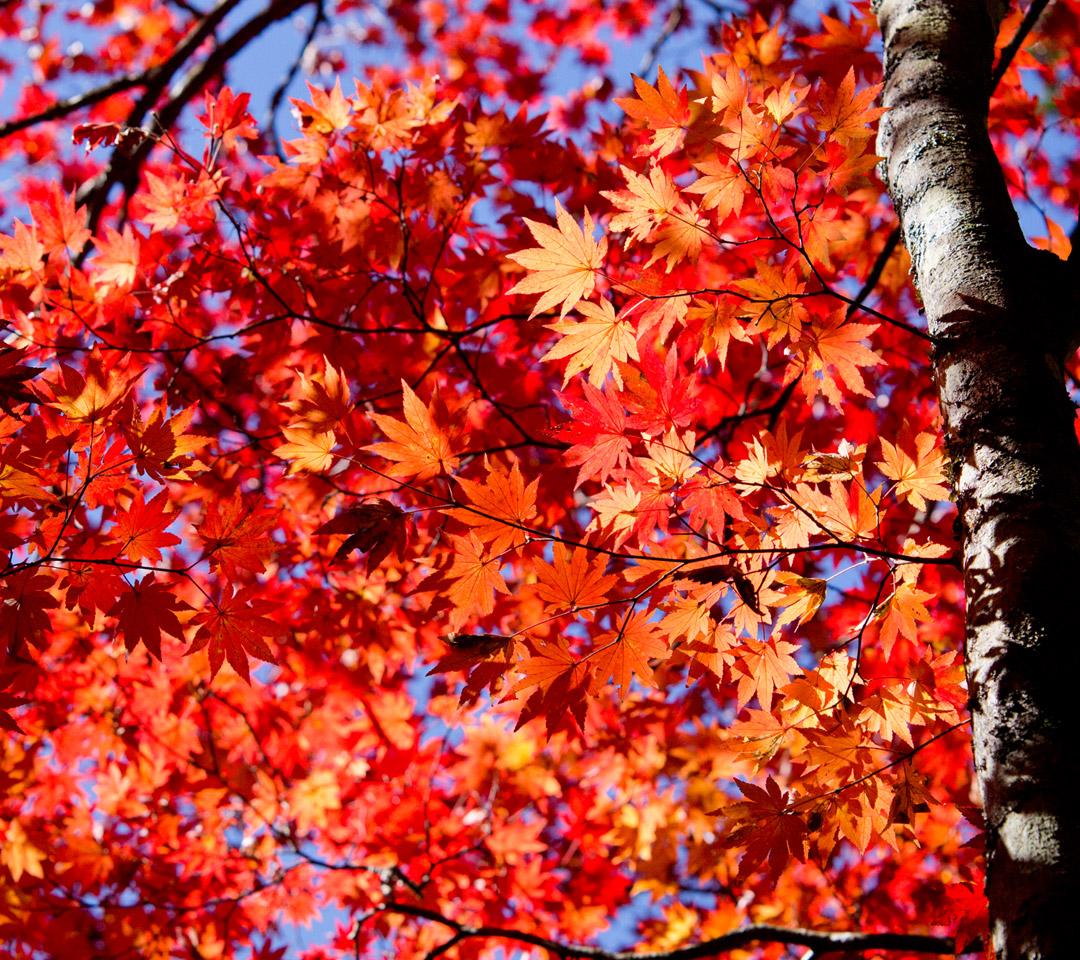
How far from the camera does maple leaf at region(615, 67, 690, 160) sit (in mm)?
1978

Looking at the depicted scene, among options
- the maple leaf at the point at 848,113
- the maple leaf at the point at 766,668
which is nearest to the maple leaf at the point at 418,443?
the maple leaf at the point at 766,668

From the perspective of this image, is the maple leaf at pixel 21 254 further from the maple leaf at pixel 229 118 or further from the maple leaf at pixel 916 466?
the maple leaf at pixel 916 466

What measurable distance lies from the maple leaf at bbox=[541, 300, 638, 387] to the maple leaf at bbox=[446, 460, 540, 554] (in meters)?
0.34

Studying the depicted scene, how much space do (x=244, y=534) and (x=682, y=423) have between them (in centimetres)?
110

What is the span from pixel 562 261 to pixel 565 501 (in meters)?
1.47

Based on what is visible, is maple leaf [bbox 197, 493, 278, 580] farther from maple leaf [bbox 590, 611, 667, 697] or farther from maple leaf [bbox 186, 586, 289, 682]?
maple leaf [bbox 590, 611, 667, 697]

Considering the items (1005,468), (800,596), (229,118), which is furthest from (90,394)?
(1005,468)

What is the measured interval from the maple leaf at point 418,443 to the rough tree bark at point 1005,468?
1052 millimetres

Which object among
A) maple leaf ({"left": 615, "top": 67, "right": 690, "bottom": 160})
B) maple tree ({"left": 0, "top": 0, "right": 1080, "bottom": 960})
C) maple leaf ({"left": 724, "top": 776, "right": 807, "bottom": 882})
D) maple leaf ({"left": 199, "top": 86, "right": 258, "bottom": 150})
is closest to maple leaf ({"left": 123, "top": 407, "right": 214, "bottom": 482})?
maple tree ({"left": 0, "top": 0, "right": 1080, "bottom": 960})

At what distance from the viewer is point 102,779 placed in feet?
15.2

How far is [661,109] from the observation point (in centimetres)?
200

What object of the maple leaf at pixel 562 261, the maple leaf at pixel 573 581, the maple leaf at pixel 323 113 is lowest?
the maple leaf at pixel 573 581

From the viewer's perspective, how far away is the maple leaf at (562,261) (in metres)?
1.77

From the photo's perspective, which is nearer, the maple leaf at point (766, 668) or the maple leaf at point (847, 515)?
the maple leaf at point (847, 515)
